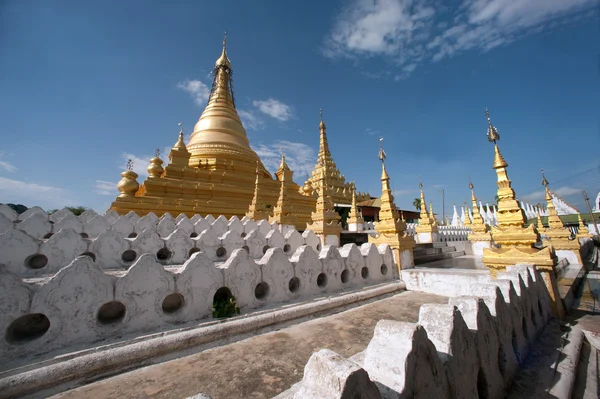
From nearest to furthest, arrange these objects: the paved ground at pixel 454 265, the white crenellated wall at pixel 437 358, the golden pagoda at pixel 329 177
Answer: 1. the white crenellated wall at pixel 437 358
2. the paved ground at pixel 454 265
3. the golden pagoda at pixel 329 177

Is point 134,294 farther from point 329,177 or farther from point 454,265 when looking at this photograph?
point 329,177

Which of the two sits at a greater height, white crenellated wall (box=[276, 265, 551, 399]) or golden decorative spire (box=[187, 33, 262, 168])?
golden decorative spire (box=[187, 33, 262, 168])

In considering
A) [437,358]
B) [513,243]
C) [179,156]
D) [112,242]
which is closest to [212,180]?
[179,156]

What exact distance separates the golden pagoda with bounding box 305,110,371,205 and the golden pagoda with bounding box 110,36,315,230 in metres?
14.9

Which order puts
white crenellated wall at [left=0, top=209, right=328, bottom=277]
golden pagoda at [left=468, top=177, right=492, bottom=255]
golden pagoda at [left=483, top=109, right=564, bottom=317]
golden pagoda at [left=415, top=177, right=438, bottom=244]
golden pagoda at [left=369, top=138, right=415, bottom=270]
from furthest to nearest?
golden pagoda at [left=415, top=177, right=438, bottom=244] < golden pagoda at [left=468, top=177, right=492, bottom=255] < golden pagoda at [left=369, top=138, right=415, bottom=270] < white crenellated wall at [left=0, top=209, right=328, bottom=277] < golden pagoda at [left=483, top=109, right=564, bottom=317]

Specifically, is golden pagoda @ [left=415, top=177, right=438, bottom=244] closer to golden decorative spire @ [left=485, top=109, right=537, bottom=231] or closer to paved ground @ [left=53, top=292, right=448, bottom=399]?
golden decorative spire @ [left=485, top=109, right=537, bottom=231]

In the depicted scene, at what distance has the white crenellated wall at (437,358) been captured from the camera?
4.40 feet

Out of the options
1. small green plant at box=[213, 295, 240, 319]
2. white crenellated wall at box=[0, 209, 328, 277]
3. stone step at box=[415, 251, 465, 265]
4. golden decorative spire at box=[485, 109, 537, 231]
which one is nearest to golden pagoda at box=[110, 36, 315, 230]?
white crenellated wall at box=[0, 209, 328, 277]

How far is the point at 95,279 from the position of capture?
9.43ft

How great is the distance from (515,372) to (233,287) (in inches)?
144

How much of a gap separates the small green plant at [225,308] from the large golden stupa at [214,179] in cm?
958

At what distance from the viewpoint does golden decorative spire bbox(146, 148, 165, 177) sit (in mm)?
17516

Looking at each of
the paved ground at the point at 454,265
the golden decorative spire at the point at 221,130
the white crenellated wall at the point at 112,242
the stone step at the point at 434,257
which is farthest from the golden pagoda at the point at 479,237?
the golden decorative spire at the point at 221,130

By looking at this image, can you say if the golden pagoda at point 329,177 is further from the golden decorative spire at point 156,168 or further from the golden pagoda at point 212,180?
the golden decorative spire at point 156,168
